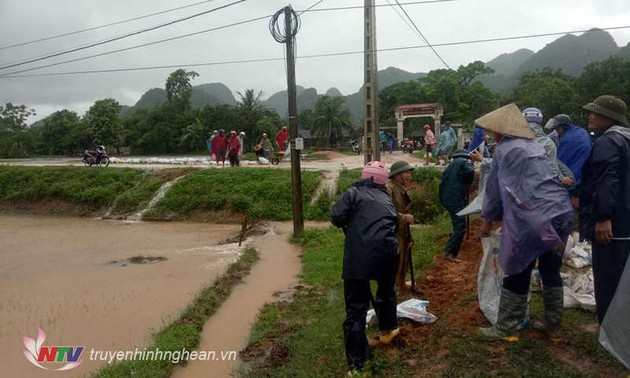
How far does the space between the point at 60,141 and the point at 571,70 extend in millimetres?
73820

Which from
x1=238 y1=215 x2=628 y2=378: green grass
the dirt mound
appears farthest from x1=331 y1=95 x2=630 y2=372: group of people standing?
the dirt mound

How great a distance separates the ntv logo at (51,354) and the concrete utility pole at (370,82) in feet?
25.5

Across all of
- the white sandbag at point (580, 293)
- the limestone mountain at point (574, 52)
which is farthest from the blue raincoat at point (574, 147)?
the limestone mountain at point (574, 52)

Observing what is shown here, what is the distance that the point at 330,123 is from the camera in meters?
40.9

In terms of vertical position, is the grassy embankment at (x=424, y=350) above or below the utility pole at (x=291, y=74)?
below

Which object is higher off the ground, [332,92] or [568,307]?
[332,92]

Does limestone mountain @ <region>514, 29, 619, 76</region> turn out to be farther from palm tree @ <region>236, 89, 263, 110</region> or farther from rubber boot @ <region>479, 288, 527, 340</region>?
rubber boot @ <region>479, 288, 527, 340</region>

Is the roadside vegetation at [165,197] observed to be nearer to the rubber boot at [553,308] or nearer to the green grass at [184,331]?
the green grass at [184,331]

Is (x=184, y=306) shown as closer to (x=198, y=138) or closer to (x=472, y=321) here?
(x=472, y=321)

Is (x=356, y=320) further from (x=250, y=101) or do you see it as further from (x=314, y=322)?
(x=250, y=101)

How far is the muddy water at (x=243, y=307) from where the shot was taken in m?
4.63

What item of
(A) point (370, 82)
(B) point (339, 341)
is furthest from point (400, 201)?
(A) point (370, 82)

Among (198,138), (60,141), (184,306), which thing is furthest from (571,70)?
(184,306)

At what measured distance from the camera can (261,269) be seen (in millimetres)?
8445
